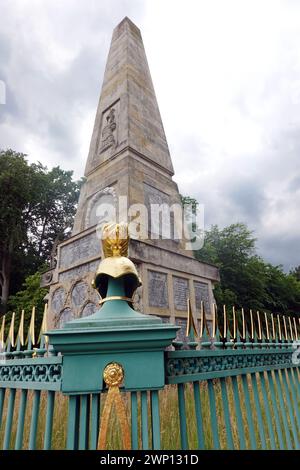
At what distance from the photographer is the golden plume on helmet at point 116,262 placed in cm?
140

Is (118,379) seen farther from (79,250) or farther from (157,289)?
(79,250)

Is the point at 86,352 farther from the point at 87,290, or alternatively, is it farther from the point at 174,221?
the point at 174,221

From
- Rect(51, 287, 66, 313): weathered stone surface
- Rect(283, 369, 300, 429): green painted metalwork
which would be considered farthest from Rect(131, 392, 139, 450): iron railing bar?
Rect(51, 287, 66, 313): weathered stone surface

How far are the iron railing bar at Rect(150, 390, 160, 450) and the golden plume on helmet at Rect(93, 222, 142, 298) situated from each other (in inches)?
18.0

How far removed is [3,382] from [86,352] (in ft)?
2.56

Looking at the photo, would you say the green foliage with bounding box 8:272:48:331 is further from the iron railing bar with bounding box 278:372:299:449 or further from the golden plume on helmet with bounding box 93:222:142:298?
the golden plume on helmet with bounding box 93:222:142:298

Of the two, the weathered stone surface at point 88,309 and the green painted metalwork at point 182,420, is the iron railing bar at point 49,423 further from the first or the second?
the weathered stone surface at point 88,309

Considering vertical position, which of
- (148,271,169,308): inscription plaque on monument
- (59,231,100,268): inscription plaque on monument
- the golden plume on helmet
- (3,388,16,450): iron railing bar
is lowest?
(3,388,16,450): iron railing bar

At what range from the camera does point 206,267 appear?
7.39m

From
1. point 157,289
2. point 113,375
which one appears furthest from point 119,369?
point 157,289

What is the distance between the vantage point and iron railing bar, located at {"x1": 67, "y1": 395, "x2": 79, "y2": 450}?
1166mm

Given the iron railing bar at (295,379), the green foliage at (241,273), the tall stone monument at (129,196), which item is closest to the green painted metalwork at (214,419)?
the iron railing bar at (295,379)

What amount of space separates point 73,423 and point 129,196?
19.2 feet
